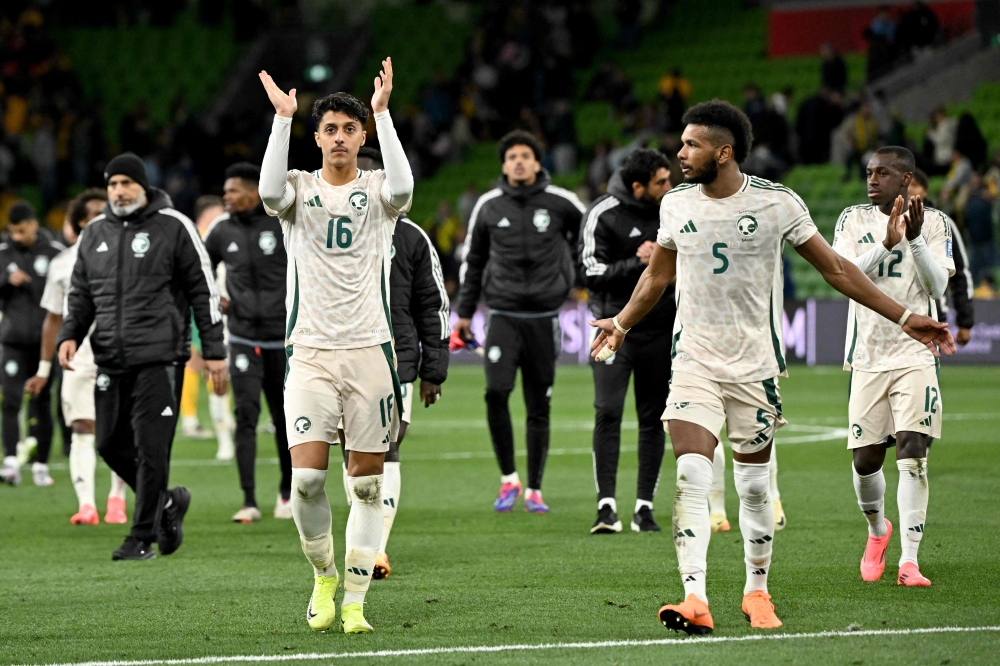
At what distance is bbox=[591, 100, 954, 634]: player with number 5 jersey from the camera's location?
259 inches

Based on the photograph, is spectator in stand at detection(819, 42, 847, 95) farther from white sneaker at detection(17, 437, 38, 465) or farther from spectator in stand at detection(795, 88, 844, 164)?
white sneaker at detection(17, 437, 38, 465)

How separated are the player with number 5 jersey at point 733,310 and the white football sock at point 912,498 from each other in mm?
1350

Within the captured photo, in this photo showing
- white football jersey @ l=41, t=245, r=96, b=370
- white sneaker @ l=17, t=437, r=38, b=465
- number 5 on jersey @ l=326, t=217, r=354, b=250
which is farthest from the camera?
white sneaker @ l=17, t=437, r=38, b=465

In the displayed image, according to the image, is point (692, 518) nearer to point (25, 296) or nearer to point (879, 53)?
point (25, 296)

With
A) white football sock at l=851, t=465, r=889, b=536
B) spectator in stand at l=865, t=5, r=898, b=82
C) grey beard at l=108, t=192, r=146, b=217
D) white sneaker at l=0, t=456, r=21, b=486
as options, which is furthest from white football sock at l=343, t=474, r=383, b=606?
spectator in stand at l=865, t=5, r=898, b=82

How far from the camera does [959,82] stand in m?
29.4

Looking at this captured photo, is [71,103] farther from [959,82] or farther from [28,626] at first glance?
[28,626]

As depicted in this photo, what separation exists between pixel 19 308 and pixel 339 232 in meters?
7.00

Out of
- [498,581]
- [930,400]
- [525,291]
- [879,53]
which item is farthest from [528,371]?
[879,53]

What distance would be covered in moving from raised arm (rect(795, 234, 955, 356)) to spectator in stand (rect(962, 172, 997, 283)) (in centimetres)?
1843

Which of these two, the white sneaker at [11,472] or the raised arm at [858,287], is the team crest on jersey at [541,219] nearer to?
the raised arm at [858,287]

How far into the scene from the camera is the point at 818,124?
28.5 m

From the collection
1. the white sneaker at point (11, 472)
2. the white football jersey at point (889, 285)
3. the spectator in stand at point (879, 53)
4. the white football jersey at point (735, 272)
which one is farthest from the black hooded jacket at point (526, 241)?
the spectator in stand at point (879, 53)

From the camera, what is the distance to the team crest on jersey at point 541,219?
11023 mm
